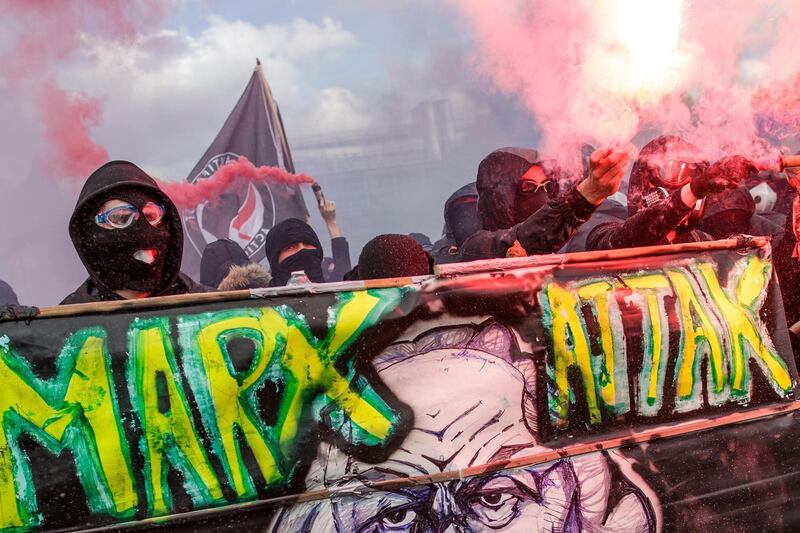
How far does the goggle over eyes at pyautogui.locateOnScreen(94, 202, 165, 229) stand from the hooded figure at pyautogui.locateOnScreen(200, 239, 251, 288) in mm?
4058

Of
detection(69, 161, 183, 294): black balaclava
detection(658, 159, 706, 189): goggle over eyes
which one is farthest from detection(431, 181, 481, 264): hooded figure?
detection(69, 161, 183, 294): black balaclava

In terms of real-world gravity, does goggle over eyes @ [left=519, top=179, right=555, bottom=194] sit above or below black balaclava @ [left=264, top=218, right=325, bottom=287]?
below

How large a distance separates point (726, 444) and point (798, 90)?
223 centimetres

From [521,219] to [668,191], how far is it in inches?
35.4

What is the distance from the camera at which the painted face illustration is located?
255cm

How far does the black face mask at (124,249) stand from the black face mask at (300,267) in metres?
3.07

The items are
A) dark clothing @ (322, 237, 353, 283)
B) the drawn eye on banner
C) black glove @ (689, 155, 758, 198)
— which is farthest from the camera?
dark clothing @ (322, 237, 353, 283)

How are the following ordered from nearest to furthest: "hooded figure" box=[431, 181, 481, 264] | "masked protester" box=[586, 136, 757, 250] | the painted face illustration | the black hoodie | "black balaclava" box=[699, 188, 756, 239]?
1. the painted face illustration
2. "masked protester" box=[586, 136, 757, 250]
3. the black hoodie
4. "black balaclava" box=[699, 188, 756, 239]
5. "hooded figure" box=[431, 181, 481, 264]

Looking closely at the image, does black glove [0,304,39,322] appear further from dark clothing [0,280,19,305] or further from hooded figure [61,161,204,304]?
dark clothing [0,280,19,305]

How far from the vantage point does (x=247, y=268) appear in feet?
18.2

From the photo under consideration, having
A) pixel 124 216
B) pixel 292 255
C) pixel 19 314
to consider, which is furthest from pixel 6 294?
pixel 19 314

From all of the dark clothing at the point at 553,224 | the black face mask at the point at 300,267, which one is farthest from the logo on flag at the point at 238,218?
the dark clothing at the point at 553,224

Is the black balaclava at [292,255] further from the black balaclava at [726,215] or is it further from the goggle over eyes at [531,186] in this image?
the black balaclava at [726,215]

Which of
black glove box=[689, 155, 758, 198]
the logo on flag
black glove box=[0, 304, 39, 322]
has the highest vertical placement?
the logo on flag
